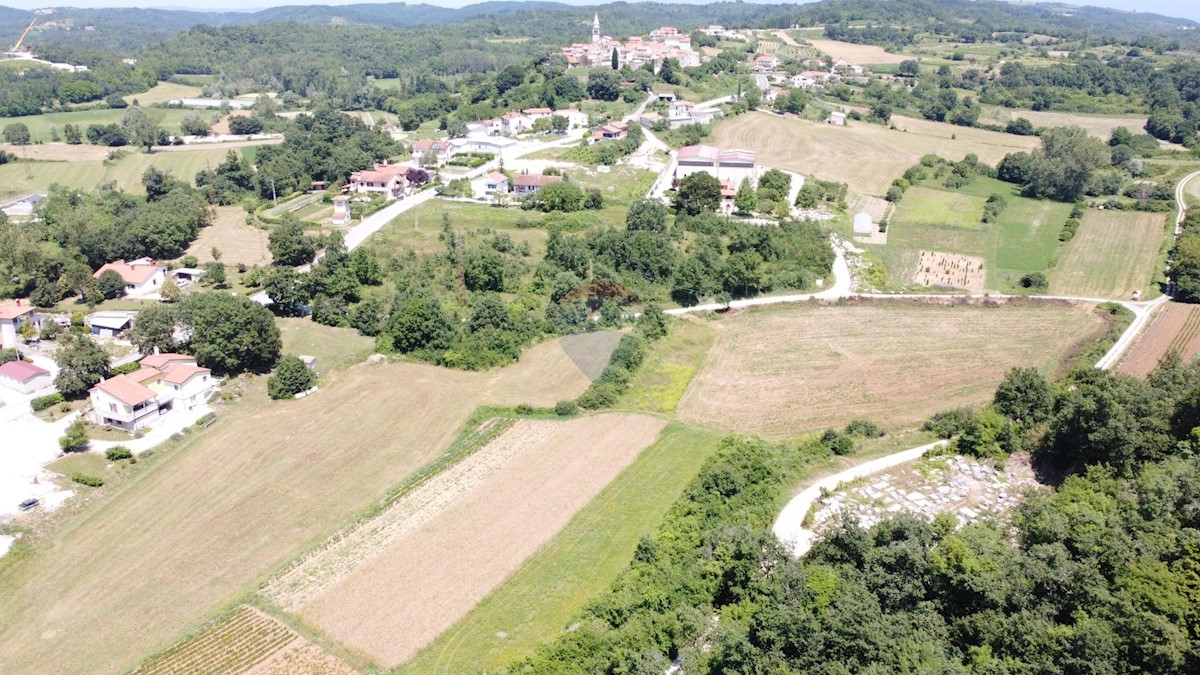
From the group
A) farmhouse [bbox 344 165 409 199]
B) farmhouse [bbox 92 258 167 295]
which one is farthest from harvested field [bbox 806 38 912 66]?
farmhouse [bbox 92 258 167 295]

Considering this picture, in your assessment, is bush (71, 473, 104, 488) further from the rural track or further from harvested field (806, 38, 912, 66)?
harvested field (806, 38, 912, 66)

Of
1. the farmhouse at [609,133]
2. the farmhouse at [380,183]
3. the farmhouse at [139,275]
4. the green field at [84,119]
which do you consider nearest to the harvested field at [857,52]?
the farmhouse at [609,133]

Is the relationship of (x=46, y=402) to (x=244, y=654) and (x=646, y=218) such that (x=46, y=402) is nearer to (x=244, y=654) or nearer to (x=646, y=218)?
(x=244, y=654)

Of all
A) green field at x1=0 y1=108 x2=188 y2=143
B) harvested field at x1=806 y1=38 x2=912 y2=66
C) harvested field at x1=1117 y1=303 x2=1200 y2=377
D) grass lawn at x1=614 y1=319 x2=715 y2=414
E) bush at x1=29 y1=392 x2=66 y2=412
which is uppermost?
harvested field at x1=806 y1=38 x2=912 y2=66

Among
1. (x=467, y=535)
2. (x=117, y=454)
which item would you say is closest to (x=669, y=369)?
(x=467, y=535)


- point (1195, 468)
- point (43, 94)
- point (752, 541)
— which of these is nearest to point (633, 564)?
point (752, 541)

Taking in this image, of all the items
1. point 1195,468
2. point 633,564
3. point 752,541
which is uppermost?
point 1195,468

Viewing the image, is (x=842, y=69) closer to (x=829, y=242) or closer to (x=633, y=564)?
(x=829, y=242)
